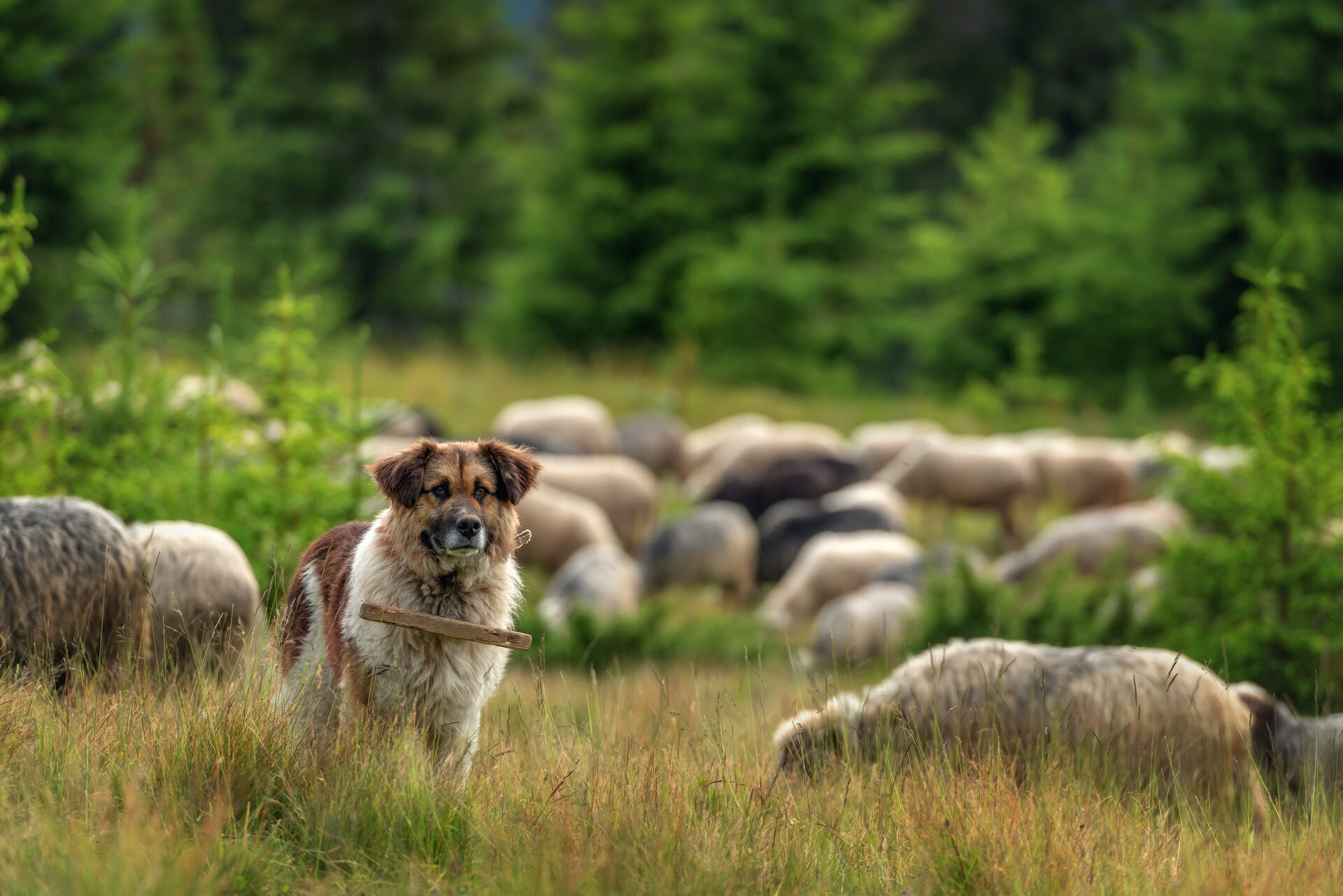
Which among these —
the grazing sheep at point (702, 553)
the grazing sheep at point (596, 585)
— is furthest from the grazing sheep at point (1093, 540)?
the grazing sheep at point (596, 585)

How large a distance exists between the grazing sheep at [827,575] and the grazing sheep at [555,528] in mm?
2443

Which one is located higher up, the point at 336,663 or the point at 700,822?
the point at 336,663

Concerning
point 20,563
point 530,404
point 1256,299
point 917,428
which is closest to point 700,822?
point 20,563

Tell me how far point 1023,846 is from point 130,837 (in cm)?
247

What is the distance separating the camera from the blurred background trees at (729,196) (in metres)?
31.4

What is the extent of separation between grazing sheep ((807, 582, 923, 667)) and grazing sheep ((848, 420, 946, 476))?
7.79 meters

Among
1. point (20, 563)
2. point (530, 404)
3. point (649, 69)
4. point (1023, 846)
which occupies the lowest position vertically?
point (1023, 846)

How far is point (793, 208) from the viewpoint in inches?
1356

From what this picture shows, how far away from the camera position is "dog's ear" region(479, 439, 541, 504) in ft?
14.3

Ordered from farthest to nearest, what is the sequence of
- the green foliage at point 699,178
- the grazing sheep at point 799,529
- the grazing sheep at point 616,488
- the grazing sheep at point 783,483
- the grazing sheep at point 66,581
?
the green foliage at point 699,178 → the grazing sheep at point 783,483 → the grazing sheep at point 616,488 → the grazing sheep at point 799,529 → the grazing sheep at point 66,581

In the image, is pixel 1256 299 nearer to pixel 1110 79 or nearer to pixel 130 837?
pixel 130 837

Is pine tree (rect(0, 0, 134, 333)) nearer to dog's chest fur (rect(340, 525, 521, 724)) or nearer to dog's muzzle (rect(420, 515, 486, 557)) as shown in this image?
dog's chest fur (rect(340, 525, 521, 724))

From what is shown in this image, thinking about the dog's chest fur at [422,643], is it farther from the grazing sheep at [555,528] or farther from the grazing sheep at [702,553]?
the grazing sheep at [702,553]

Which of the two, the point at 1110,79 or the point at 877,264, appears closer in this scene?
the point at 877,264
